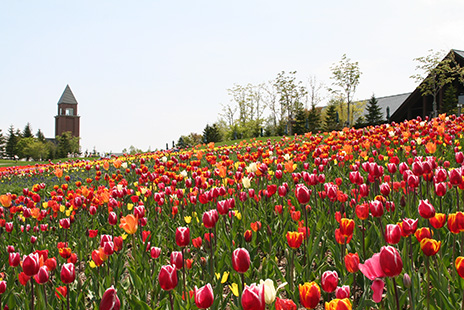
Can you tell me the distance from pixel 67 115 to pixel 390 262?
16244 cm

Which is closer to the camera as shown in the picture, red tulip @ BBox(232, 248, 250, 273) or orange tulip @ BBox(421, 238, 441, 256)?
red tulip @ BBox(232, 248, 250, 273)

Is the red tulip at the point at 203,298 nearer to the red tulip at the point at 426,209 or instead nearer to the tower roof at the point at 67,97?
the red tulip at the point at 426,209

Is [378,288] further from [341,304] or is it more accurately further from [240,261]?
[240,261]

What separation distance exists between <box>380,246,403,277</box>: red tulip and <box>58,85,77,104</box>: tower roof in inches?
6937

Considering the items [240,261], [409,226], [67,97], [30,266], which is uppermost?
[67,97]

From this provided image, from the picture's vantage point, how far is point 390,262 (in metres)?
1.52

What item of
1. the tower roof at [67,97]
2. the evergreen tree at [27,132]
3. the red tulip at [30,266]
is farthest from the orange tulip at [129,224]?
the tower roof at [67,97]

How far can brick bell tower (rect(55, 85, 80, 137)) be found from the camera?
146m

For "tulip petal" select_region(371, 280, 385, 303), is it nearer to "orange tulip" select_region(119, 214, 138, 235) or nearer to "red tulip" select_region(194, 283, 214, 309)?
"red tulip" select_region(194, 283, 214, 309)

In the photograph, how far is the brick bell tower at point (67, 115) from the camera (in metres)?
146

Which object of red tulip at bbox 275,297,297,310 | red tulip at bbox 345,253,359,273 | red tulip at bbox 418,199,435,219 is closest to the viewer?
red tulip at bbox 275,297,297,310

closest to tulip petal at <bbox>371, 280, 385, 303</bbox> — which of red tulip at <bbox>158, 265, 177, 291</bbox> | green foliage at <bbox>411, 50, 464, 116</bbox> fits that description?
red tulip at <bbox>158, 265, 177, 291</bbox>

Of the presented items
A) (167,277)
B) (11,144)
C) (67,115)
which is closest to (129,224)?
(167,277)

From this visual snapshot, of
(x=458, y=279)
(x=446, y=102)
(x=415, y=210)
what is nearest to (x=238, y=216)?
(x=415, y=210)
